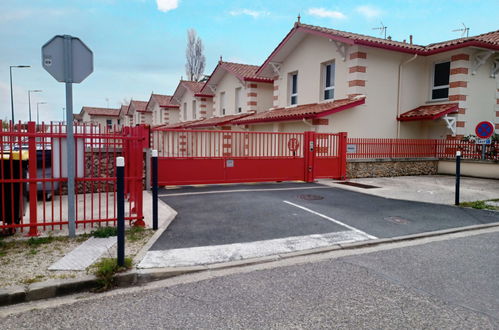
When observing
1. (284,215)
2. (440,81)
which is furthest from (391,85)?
(284,215)

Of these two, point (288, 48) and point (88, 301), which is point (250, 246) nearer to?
point (88, 301)

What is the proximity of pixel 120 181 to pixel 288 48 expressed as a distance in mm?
16203

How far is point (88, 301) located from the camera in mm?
3691

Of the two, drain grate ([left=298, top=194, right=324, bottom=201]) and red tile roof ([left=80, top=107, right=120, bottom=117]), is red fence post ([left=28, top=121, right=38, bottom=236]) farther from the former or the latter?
red tile roof ([left=80, top=107, right=120, bottom=117])

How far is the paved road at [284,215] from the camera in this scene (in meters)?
6.09

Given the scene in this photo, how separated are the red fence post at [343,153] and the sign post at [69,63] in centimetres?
975

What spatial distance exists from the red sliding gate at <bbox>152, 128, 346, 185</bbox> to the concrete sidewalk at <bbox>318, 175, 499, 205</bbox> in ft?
2.57

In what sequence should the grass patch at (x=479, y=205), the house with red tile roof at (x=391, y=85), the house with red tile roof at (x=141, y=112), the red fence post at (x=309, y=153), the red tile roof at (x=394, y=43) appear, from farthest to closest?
1. the house with red tile roof at (x=141, y=112)
2. the house with red tile roof at (x=391, y=85)
3. the red tile roof at (x=394, y=43)
4. the red fence post at (x=309, y=153)
5. the grass patch at (x=479, y=205)

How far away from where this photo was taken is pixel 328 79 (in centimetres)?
1692

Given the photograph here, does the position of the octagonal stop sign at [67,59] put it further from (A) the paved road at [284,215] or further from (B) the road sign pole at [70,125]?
(A) the paved road at [284,215]

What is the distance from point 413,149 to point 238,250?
1277 centimetres

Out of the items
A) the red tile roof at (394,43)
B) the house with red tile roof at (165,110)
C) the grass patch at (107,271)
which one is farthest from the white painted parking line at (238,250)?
the house with red tile roof at (165,110)

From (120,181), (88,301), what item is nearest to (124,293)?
(88,301)

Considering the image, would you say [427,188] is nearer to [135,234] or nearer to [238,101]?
[135,234]
